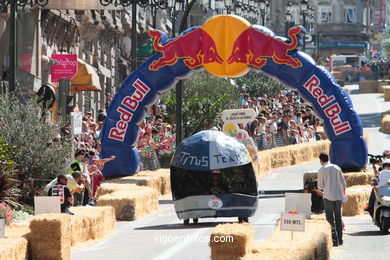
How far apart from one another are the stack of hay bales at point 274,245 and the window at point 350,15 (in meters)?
140

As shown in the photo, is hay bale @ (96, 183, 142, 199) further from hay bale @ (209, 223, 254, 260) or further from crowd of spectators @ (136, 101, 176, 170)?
hay bale @ (209, 223, 254, 260)

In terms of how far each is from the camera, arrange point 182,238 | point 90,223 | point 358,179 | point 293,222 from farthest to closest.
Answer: point 358,179, point 182,238, point 90,223, point 293,222

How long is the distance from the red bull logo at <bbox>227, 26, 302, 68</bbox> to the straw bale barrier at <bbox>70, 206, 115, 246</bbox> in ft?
30.7

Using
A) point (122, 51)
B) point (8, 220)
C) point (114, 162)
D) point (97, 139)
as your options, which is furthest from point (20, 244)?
point (122, 51)

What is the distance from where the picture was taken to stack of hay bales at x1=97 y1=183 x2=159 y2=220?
2398cm

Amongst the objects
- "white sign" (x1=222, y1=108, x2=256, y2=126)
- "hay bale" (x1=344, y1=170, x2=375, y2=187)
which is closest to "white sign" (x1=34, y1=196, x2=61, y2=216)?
"hay bale" (x1=344, y1=170, x2=375, y2=187)

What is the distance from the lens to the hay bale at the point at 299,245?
13.6 meters

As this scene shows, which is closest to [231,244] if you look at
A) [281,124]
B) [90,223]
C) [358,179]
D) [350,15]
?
[90,223]

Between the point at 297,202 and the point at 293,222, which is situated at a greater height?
the point at 297,202

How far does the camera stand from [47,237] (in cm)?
1639

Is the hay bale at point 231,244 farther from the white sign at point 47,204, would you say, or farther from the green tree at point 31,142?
the green tree at point 31,142

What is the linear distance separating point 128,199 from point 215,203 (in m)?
2.95

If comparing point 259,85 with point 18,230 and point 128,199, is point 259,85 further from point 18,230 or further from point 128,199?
point 18,230

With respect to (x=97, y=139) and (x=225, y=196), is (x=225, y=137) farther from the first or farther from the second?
(x=97, y=139)
